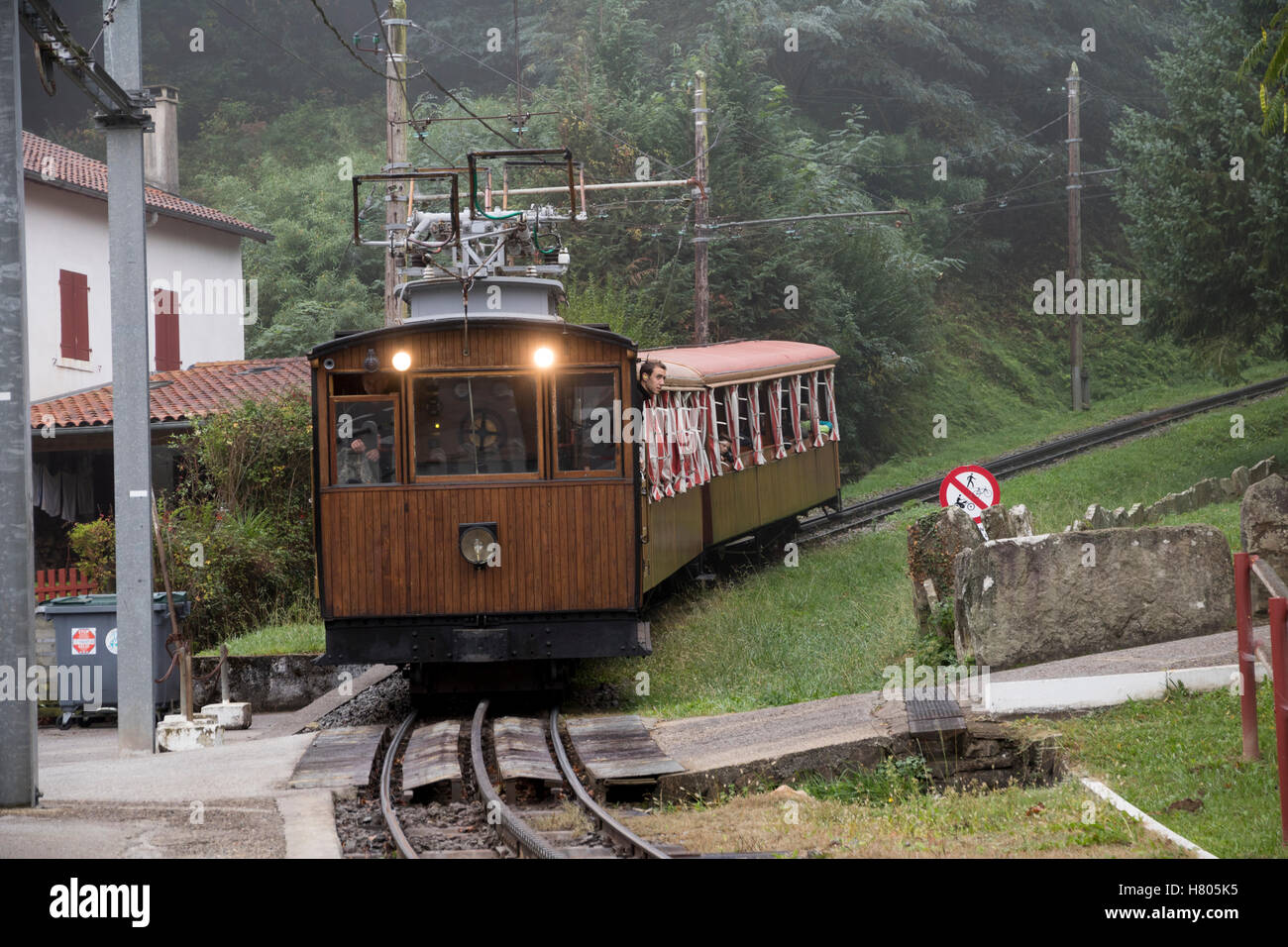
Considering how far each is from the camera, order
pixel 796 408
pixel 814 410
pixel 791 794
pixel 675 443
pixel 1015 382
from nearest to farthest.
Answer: pixel 791 794
pixel 675 443
pixel 796 408
pixel 814 410
pixel 1015 382

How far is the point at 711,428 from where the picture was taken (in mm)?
16141

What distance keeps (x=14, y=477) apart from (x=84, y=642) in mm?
6729

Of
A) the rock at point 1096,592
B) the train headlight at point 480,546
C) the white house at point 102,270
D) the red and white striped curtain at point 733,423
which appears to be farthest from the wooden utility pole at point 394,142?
the rock at point 1096,592

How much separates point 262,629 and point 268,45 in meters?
37.7

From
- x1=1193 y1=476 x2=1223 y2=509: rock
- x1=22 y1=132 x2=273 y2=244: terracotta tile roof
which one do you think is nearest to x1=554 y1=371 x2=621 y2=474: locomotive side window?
x1=1193 y1=476 x2=1223 y2=509: rock

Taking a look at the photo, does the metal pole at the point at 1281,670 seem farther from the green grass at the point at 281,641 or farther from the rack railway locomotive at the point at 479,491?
the green grass at the point at 281,641

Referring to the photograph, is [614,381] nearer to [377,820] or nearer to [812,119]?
[377,820]

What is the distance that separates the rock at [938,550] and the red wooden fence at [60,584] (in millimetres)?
10215

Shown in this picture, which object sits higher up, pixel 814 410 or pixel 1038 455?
pixel 814 410

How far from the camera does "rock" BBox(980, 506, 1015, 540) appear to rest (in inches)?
504

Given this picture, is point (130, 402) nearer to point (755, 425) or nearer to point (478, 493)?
point (478, 493)

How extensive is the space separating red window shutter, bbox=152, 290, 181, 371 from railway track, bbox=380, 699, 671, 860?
54.6 ft

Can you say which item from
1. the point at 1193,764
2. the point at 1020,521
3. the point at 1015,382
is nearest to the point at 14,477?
the point at 1193,764

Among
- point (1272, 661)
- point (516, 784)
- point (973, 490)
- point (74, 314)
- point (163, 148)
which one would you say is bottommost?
point (516, 784)
